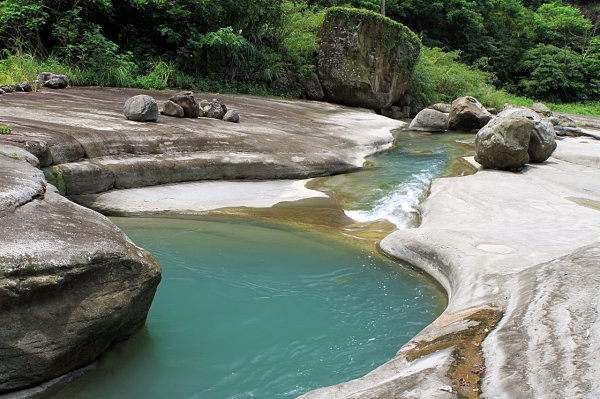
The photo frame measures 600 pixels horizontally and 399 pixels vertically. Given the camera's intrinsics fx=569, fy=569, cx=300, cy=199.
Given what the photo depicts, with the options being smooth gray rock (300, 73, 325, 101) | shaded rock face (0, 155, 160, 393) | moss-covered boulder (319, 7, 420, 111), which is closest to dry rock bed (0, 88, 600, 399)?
shaded rock face (0, 155, 160, 393)

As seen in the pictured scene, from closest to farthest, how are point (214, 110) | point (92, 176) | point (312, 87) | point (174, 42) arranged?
point (92, 176) < point (214, 110) < point (174, 42) < point (312, 87)

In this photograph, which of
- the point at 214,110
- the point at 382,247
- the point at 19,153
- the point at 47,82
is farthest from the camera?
the point at 47,82

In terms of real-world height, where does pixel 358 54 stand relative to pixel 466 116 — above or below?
above

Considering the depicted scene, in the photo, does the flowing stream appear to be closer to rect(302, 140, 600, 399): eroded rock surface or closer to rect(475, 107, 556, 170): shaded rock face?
rect(302, 140, 600, 399): eroded rock surface

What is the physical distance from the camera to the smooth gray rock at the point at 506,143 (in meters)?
10.6

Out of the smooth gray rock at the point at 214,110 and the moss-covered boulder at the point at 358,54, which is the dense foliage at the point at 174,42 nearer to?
the moss-covered boulder at the point at 358,54

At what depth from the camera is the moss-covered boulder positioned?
20.7m

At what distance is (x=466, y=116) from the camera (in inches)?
751

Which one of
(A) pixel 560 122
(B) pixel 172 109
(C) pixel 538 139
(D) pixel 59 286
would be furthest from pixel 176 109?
(A) pixel 560 122

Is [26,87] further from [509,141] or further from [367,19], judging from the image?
[367,19]

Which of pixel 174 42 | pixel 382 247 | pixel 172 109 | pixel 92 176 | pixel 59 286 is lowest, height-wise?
pixel 382 247

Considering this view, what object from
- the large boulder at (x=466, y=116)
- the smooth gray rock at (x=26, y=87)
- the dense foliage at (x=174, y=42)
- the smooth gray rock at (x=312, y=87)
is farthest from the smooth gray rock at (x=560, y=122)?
the smooth gray rock at (x=26, y=87)

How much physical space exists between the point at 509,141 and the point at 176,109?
634 centimetres

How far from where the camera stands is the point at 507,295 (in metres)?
4.52
